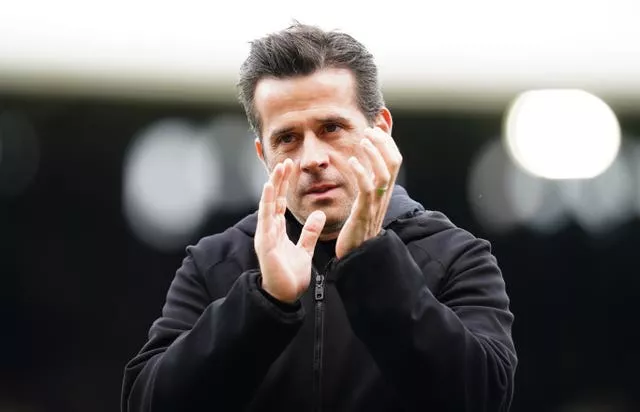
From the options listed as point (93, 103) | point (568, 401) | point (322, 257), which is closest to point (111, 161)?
point (93, 103)

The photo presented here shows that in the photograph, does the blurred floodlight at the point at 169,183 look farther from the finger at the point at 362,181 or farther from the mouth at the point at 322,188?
the finger at the point at 362,181

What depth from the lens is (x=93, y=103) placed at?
4.91 m

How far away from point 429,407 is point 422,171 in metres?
3.61

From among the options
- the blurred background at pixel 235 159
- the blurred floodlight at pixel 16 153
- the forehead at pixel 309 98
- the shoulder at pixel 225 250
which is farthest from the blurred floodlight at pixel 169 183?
the forehead at pixel 309 98

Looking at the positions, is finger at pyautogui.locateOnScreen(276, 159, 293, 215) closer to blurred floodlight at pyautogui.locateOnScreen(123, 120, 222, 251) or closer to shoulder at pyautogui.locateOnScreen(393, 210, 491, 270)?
shoulder at pyautogui.locateOnScreen(393, 210, 491, 270)

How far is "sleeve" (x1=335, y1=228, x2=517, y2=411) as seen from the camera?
1.44 m

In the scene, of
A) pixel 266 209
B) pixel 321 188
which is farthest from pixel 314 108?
pixel 266 209

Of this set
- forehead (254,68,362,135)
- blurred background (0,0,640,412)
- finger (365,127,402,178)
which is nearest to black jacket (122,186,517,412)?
finger (365,127,402,178)

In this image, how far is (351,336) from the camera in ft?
5.48

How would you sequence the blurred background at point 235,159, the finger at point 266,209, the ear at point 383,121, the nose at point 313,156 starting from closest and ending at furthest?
the finger at point 266,209 < the nose at point 313,156 < the ear at point 383,121 < the blurred background at point 235,159

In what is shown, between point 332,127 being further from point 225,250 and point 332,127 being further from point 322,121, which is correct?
point 225,250

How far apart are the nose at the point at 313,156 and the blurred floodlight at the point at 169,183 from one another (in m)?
3.33

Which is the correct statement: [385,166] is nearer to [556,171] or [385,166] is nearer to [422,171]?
[422,171]

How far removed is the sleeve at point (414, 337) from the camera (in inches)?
56.7
